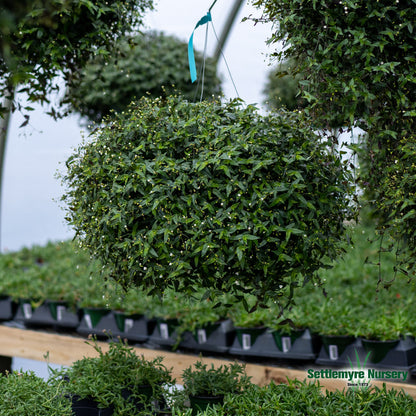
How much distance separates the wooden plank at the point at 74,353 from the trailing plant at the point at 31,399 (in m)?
0.60

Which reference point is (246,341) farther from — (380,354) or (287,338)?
(380,354)

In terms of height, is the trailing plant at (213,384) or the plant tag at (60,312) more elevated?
the plant tag at (60,312)

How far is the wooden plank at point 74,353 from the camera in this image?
2.89 meters

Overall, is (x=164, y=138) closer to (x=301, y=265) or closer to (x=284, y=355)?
(x=301, y=265)

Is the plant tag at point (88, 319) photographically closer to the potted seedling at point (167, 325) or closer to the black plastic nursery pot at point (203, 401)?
the potted seedling at point (167, 325)

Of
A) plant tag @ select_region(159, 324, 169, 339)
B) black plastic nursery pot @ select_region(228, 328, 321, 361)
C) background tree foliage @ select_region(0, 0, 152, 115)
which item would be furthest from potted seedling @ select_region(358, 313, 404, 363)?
background tree foliage @ select_region(0, 0, 152, 115)

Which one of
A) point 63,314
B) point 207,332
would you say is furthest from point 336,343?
point 63,314

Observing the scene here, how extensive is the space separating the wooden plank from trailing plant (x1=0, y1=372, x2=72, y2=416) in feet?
1.97

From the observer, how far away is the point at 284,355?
310cm

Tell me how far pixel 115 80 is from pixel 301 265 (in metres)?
3.32

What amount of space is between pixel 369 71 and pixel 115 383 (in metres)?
1.76

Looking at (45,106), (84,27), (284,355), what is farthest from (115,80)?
(284,355)

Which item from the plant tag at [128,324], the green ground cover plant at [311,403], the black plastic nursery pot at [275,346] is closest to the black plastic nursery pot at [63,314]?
the plant tag at [128,324]

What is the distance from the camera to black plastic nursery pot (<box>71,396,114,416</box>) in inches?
88.5
